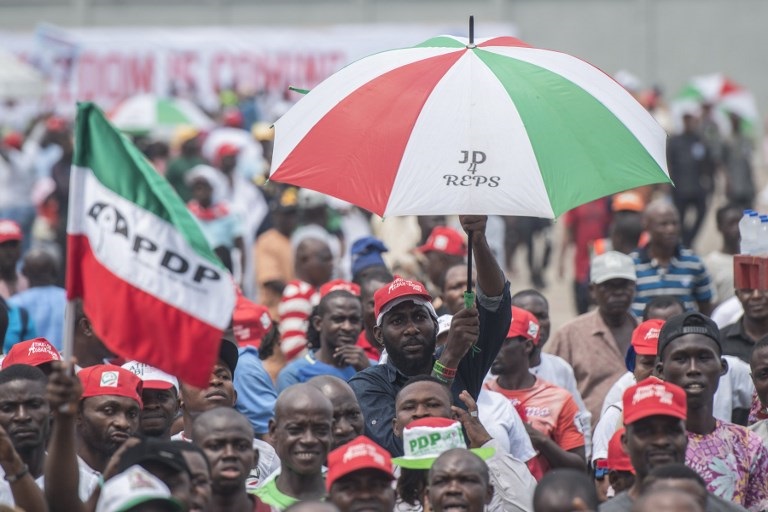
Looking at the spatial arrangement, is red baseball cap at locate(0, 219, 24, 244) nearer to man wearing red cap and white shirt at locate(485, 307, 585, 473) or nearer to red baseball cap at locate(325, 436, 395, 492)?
man wearing red cap and white shirt at locate(485, 307, 585, 473)

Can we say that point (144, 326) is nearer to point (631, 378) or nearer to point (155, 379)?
point (155, 379)

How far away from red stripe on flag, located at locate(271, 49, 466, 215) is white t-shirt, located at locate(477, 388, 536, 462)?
162 cm

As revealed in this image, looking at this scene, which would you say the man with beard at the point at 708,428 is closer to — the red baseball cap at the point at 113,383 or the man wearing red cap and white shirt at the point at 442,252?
the red baseball cap at the point at 113,383

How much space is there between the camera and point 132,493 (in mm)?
5828

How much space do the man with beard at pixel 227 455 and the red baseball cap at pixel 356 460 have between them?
39 centimetres

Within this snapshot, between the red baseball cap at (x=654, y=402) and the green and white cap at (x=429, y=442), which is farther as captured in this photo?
the green and white cap at (x=429, y=442)

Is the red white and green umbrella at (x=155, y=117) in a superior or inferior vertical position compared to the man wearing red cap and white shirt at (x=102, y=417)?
superior

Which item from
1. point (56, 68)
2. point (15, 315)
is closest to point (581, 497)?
point (15, 315)

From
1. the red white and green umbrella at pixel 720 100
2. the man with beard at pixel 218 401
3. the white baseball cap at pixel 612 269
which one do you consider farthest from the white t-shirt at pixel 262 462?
the red white and green umbrella at pixel 720 100

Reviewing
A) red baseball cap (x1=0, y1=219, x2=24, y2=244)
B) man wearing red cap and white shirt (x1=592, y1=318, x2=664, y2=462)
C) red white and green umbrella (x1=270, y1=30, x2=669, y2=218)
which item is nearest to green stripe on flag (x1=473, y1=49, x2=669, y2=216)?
red white and green umbrella (x1=270, y1=30, x2=669, y2=218)

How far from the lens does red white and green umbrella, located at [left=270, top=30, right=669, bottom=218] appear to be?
6.80 metres

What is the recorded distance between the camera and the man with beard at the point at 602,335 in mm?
10250

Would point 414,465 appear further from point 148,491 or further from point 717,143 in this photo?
point 717,143

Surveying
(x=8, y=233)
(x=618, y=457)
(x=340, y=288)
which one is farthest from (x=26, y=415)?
(x=8, y=233)
